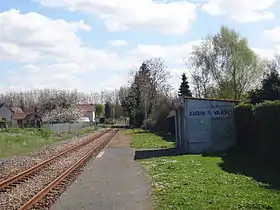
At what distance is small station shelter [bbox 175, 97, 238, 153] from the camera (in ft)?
90.1

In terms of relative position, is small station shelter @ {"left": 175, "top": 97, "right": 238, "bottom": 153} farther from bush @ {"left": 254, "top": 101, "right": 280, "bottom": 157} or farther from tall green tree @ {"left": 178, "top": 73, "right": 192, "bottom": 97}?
tall green tree @ {"left": 178, "top": 73, "right": 192, "bottom": 97}

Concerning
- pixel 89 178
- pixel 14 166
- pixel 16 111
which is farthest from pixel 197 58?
pixel 16 111

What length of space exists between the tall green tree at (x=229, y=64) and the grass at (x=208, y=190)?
4171 cm

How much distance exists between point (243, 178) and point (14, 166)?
41.8 ft

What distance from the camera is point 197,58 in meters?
64.2

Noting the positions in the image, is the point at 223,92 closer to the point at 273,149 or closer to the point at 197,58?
the point at 197,58

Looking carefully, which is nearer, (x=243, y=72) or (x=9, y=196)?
(x=9, y=196)

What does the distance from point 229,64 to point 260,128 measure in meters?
42.1

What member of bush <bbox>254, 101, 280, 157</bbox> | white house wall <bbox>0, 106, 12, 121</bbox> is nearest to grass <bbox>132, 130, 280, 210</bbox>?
bush <bbox>254, 101, 280, 157</bbox>

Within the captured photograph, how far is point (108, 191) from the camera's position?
47.6 ft

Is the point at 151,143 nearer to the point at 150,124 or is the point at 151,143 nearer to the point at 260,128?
the point at 260,128

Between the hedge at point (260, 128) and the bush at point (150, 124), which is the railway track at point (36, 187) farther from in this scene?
the bush at point (150, 124)

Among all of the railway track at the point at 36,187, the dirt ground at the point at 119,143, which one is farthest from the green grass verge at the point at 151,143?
the railway track at the point at 36,187

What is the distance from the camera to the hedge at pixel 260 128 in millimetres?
17453
